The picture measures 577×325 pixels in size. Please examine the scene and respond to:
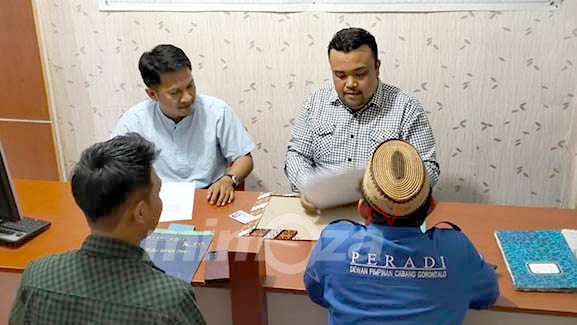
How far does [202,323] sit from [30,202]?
4.13 feet

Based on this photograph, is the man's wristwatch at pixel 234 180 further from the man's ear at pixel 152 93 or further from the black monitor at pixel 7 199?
the black monitor at pixel 7 199

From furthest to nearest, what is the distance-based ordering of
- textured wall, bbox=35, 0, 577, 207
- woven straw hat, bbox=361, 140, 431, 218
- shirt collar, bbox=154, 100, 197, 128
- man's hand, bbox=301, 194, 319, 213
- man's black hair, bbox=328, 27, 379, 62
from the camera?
textured wall, bbox=35, 0, 577, 207
shirt collar, bbox=154, 100, 197, 128
man's black hair, bbox=328, 27, 379, 62
man's hand, bbox=301, 194, 319, 213
woven straw hat, bbox=361, 140, 431, 218

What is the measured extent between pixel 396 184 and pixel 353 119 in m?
1.12

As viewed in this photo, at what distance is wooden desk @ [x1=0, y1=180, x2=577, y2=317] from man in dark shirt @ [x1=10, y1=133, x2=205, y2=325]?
18.1 inches

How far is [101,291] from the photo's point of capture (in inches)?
42.7

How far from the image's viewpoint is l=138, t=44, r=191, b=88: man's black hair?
2229 mm

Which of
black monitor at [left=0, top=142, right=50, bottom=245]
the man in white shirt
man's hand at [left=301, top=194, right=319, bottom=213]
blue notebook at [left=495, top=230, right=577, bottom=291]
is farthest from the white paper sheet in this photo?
black monitor at [left=0, top=142, right=50, bottom=245]

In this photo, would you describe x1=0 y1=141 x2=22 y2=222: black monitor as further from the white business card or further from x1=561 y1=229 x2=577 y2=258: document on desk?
x1=561 y1=229 x2=577 y2=258: document on desk

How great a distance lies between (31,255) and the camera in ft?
5.67

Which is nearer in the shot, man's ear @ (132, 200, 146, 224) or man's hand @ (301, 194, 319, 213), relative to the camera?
man's ear @ (132, 200, 146, 224)

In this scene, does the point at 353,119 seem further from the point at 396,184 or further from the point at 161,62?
the point at 396,184

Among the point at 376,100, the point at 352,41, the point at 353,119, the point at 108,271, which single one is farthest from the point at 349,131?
the point at 108,271

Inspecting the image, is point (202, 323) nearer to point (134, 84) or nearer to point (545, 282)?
point (545, 282)

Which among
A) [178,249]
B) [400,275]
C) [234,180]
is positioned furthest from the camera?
[234,180]
